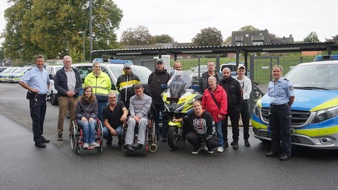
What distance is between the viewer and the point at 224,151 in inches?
315

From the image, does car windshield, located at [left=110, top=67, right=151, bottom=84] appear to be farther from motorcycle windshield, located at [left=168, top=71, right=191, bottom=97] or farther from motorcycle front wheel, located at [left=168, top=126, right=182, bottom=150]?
motorcycle front wheel, located at [left=168, top=126, right=182, bottom=150]

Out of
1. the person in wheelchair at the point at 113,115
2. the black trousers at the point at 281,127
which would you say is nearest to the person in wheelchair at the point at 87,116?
the person in wheelchair at the point at 113,115

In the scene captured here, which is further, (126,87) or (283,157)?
(126,87)

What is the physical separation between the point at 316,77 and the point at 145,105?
148 inches

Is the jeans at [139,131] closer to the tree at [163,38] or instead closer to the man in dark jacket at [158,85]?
the man in dark jacket at [158,85]

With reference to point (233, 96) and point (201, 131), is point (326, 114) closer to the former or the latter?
point (233, 96)

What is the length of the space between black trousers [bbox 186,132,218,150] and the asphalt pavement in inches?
8.5

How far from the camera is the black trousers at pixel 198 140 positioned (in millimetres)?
7664

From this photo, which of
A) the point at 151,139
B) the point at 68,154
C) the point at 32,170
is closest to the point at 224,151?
the point at 151,139

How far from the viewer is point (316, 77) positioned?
321 inches

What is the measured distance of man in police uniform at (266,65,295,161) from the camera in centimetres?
698

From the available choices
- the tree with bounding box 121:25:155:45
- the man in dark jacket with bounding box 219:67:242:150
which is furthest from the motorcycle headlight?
the tree with bounding box 121:25:155:45

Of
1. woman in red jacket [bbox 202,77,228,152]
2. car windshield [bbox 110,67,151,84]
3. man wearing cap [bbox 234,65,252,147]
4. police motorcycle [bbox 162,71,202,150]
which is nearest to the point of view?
woman in red jacket [bbox 202,77,228,152]

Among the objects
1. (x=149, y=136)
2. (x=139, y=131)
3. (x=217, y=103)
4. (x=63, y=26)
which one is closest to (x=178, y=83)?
(x=217, y=103)
